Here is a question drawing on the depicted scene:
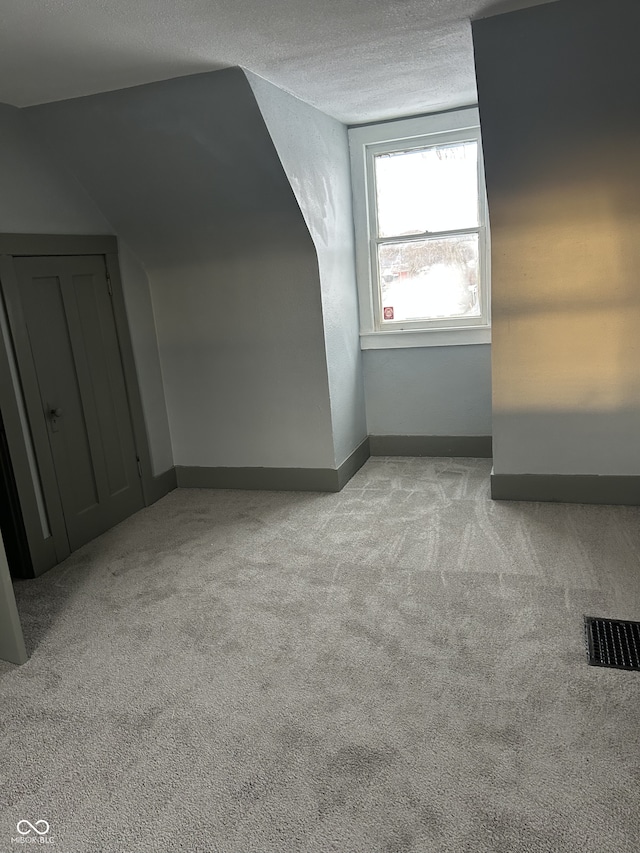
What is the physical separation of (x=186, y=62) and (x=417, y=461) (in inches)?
127

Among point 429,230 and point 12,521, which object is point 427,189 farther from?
point 12,521

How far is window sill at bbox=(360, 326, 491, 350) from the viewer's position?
4.82 metres

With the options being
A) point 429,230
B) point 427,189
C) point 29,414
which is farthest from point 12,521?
point 427,189

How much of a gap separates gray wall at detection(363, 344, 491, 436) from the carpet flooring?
1208mm

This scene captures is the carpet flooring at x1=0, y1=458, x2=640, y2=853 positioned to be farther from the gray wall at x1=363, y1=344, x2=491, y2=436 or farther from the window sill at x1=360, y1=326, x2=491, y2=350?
the window sill at x1=360, y1=326, x2=491, y2=350

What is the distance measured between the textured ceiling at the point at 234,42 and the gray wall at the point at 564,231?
0.29 m

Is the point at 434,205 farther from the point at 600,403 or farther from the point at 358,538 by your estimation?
the point at 358,538

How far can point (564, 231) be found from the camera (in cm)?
364

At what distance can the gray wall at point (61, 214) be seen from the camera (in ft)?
11.5

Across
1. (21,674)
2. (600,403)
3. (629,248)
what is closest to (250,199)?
(629,248)

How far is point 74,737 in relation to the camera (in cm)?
231

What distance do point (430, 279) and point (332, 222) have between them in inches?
35.9

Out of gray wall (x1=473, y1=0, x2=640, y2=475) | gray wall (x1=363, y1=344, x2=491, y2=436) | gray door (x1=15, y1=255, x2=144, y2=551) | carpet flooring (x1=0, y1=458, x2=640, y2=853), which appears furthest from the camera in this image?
gray wall (x1=363, y1=344, x2=491, y2=436)

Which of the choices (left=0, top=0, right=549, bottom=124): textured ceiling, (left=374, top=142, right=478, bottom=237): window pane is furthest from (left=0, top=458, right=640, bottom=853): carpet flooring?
(left=0, top=0, right=549, bottom=124): textured ceiling
